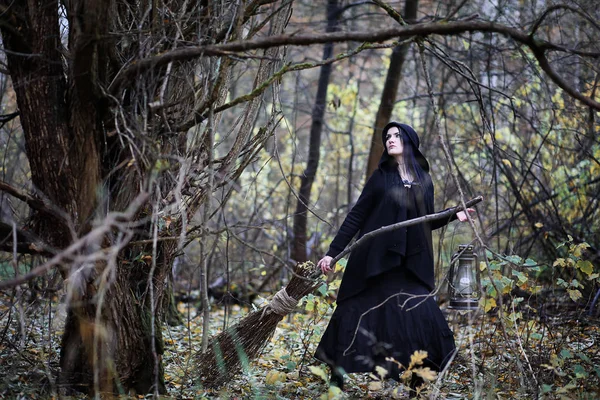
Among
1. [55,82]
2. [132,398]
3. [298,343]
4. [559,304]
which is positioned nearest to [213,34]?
[55,82]

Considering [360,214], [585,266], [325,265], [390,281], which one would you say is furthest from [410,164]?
[585,266]

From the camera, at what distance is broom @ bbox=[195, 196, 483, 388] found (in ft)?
15.0

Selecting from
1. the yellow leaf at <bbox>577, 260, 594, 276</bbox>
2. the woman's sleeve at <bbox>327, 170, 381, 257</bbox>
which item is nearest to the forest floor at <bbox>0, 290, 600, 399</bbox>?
the yellow leaf at <bbox>577, 260, 594, 276</bbox>

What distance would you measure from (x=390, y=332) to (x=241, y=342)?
1131 mm

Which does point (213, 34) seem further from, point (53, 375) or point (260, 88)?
point (53, 375)

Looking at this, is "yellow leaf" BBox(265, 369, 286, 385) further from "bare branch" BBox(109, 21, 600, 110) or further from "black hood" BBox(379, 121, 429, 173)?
"bare branch" BBox(109, 21, 600, 110)

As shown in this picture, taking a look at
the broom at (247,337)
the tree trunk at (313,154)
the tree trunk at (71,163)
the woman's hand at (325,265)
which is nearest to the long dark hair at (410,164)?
the woman's hand at (325,265)

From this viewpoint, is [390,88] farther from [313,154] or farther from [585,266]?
[585,266]

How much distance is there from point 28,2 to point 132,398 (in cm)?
237

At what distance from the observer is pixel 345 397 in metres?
4.03

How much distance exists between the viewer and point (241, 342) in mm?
4656

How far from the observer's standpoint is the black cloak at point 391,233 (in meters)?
4.38

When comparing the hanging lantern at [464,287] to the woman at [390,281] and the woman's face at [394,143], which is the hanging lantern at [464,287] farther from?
the woman's face at [394,143]

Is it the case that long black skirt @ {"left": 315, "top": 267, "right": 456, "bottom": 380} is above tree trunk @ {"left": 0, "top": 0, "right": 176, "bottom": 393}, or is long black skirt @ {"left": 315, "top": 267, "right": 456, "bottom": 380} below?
below
